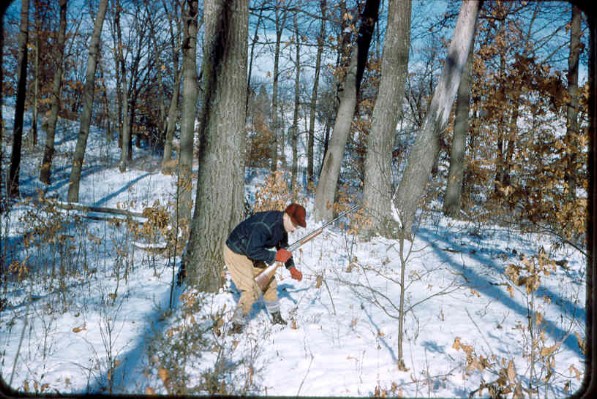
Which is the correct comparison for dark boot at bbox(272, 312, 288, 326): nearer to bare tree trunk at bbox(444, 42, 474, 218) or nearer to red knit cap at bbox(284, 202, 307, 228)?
red knit cap at bbox(284, 202, 307, 228)

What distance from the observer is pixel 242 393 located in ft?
9.43

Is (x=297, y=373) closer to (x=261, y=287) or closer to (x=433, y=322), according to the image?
(x=261, y=287)

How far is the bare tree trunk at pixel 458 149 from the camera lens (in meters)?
11.9

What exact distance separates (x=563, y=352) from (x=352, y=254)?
3700 millimetres

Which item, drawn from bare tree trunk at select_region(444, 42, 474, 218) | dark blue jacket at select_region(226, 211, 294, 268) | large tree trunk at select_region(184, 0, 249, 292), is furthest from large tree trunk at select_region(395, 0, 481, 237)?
bare tree trunk at select_region(444, 42, 474, 218)

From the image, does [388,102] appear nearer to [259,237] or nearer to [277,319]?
[259,237]

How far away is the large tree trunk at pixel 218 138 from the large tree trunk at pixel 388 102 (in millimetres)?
3693

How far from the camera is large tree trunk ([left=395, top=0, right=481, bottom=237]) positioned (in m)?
A: 6.04

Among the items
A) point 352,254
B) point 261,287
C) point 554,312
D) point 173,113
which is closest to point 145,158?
point 173,113

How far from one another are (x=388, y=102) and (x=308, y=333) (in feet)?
18.0

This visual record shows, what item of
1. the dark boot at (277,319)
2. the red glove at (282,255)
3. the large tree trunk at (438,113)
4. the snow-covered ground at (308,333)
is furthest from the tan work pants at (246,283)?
the large tree trunk at (438,113)

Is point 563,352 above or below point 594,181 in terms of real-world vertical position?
below

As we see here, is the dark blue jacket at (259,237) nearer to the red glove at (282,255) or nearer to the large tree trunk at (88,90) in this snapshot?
the red glove at (282,255)

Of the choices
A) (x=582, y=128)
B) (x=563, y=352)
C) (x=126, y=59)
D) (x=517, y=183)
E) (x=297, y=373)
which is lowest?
(x=297, y=373)
